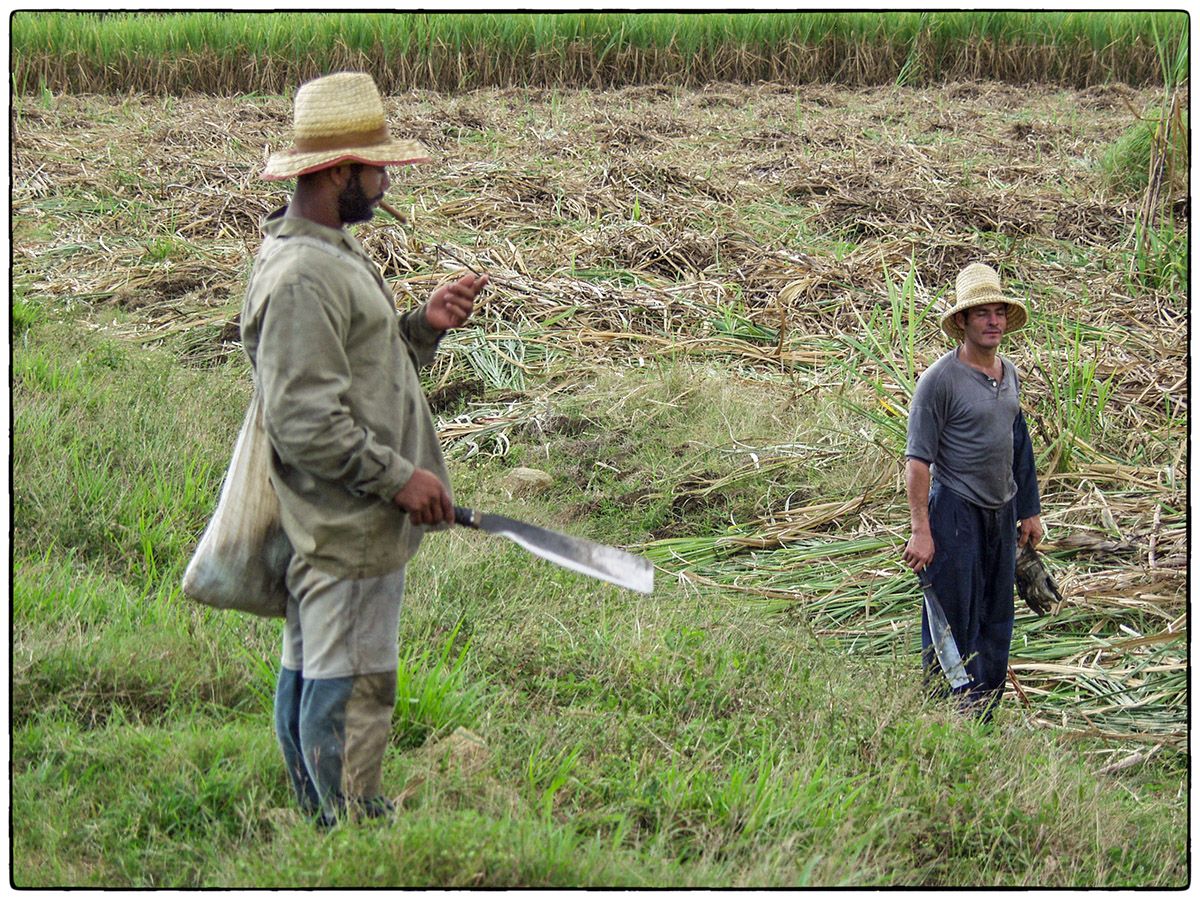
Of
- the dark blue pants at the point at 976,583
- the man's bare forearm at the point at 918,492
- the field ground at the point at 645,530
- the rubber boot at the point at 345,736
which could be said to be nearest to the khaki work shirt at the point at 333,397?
the rubber boot at the point at 345,736

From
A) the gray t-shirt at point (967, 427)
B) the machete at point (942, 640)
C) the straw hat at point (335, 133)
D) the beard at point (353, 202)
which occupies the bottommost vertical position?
the machete at point (942, 640)

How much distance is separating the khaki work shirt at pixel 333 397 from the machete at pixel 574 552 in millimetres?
148

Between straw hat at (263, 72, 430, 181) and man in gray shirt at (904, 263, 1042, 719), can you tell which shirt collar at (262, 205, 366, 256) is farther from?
man in gray shirt at (904, 263, 1042, 719)

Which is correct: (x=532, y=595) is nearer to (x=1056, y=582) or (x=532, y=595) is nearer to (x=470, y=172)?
(x=1056, y=582)

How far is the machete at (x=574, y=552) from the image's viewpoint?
2.58m

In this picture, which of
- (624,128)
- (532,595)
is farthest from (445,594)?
(624,128)

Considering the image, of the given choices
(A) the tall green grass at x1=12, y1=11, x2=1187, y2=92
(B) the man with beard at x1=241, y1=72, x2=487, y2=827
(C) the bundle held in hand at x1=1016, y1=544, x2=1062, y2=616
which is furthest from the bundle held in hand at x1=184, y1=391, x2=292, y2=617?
(A) the tall green grass at x1=12, y1=11, x2=1187, y2=92

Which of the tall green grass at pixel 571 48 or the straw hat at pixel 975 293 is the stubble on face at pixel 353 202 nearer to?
the straw hat at pixel 975 293

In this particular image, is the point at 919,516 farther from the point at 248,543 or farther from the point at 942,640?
the point at 248,543

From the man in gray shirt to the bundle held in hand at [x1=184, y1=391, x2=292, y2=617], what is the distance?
1924 millimetres

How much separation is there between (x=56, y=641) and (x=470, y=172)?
6159 mm

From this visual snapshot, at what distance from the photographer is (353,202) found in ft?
8.36

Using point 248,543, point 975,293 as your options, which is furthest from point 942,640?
point 248,543

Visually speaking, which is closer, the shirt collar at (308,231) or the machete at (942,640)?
the shirt collar at (308,231)
